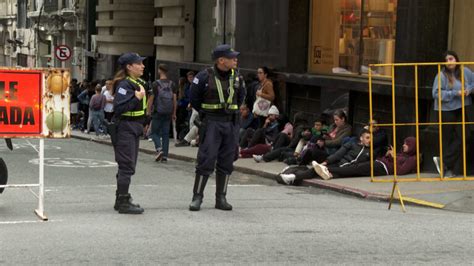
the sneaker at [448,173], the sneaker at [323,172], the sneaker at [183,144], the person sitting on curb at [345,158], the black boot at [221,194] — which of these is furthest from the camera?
the sneaker at [183,144]

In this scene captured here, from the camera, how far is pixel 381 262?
25.2 feet

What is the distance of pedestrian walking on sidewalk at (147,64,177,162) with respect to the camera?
59.7 ft

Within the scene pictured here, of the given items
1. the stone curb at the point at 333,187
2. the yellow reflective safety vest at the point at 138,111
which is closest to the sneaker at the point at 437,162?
the stone curb at the point at 333,187

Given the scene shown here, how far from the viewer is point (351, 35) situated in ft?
59.8

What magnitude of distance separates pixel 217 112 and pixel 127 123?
41.4 inches

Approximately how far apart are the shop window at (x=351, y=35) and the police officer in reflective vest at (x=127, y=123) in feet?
24.0

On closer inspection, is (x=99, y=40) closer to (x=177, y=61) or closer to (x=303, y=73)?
(x=177, y=61)

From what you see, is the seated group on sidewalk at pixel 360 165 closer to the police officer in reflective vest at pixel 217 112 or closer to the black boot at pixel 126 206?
the police officer in reflective vest at pixel 217 112

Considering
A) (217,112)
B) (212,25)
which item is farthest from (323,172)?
(212,25)

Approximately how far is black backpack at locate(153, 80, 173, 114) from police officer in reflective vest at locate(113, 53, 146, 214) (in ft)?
26.0

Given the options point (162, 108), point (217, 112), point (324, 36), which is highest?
point (324, 36)

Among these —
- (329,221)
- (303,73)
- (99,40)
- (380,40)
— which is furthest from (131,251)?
(99,40)

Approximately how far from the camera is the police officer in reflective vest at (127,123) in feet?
33.1

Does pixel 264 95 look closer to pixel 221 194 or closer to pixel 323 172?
pixel 323 172
